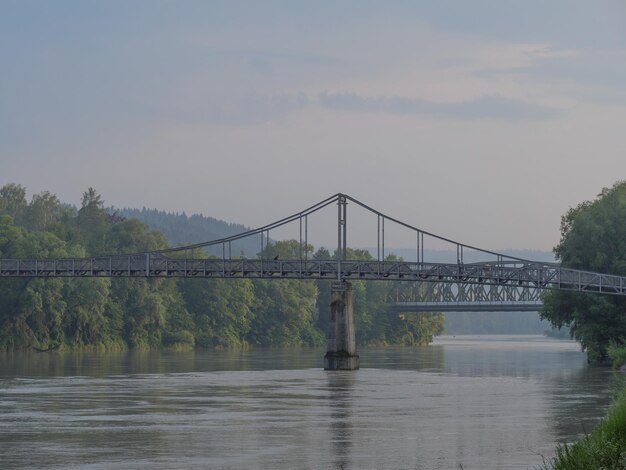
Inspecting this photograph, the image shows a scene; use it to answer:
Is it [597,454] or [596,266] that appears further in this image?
[596,266]

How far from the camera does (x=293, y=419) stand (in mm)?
51406

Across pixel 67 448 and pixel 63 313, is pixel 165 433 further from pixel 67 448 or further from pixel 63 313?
pixel 63 313

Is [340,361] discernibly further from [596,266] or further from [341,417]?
[341,417]

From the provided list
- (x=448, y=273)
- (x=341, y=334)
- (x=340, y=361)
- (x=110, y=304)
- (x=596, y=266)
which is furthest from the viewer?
(x=110, y=304)

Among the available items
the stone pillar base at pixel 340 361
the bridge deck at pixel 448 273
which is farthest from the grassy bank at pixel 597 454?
the bridge deck at pixel 448 273

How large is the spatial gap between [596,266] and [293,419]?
59.7 meters

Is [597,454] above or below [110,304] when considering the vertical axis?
below

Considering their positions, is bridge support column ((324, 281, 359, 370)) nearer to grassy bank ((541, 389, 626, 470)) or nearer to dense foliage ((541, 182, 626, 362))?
dense foliage ((541, 182, 626, 362))

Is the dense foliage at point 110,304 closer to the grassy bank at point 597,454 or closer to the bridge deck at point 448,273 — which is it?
the bridge deck at point 448,273

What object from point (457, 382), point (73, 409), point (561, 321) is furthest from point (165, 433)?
point (561, 321)

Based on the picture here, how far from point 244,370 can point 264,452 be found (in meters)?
62.6

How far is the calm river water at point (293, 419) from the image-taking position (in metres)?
37.8

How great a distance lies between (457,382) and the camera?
8188 centimetres

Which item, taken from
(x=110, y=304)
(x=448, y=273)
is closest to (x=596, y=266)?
(x=448, y=273)
